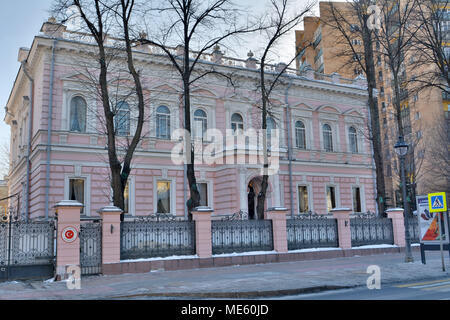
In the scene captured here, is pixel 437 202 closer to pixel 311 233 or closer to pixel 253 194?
pixel 311 233

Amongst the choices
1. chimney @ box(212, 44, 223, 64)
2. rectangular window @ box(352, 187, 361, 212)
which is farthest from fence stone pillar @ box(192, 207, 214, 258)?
rectangular window @ box(352, 187, 361, 212)

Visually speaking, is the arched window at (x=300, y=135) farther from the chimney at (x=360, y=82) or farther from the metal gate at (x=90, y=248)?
the metal gate at (x=90, y=248)

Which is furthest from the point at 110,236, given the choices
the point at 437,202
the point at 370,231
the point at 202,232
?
the point at 370,231

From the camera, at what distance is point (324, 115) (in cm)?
3400

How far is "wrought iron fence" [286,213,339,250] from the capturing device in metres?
19.3

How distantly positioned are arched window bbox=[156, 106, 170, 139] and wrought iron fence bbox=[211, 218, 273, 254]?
11090mm

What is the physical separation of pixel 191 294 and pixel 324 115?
1012 inches

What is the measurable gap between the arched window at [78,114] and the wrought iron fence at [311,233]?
514 inches

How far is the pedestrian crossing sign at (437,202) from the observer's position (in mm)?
15203

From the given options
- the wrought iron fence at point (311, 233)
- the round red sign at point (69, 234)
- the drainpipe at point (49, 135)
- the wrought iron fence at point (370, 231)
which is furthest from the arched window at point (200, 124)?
the round red sign at point (69, 234)

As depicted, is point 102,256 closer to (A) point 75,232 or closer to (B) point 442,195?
(A) point 75,232

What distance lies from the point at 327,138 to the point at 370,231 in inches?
529

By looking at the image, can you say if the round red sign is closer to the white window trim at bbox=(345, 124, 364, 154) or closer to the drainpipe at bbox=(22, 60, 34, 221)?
the drainpipe at bbox=(22, 60, 34, 221)

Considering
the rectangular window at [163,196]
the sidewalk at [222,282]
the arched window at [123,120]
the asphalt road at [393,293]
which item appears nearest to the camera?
the asphalt road at [393,293]
